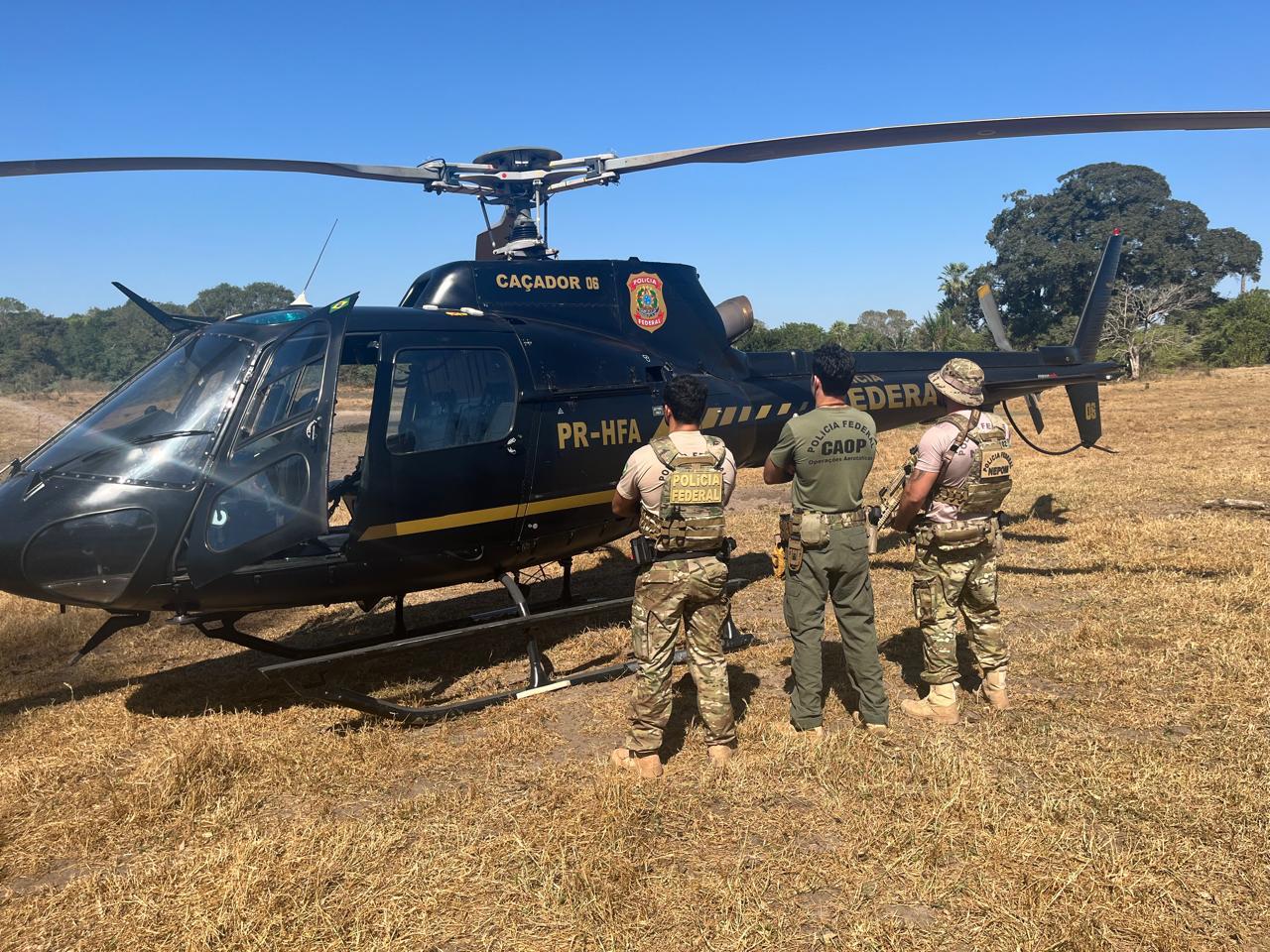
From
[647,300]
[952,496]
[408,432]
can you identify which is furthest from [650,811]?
[647,300]

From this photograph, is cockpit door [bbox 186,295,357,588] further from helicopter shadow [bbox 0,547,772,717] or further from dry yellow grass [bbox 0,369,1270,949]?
helicopter shadow [bbox 0,547,772,717]

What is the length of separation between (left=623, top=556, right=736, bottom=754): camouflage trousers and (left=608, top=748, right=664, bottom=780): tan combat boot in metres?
0.05

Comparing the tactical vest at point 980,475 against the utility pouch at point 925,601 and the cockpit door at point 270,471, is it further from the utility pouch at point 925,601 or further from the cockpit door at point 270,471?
the cockpit door at point 270,471

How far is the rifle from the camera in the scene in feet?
15.9

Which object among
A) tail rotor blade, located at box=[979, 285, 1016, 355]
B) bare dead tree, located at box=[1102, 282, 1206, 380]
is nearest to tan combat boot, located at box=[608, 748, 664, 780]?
tail rotor blade, located at box=[979, 285, 1016, 355]

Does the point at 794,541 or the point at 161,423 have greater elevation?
the point at 161,423

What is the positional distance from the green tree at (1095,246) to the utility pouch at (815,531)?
55.7 metres

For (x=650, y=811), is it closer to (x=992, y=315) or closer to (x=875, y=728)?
(x=875, y=728)

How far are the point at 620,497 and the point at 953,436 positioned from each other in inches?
80.1

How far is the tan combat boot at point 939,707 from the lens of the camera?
491cm

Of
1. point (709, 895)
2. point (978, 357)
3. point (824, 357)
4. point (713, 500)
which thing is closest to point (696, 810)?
point (709, 895)

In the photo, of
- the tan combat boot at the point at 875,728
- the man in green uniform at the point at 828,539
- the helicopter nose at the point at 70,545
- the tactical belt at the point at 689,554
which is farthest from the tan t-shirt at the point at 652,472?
the helicopter nose at the point at 70,545

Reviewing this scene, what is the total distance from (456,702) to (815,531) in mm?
2688

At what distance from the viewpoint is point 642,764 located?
4375mm
